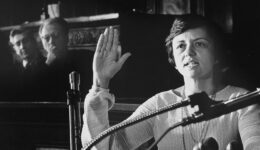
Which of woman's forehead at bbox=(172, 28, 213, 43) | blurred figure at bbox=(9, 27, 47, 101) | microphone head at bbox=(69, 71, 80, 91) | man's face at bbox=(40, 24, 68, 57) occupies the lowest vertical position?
blurred figure at bbox=(9, 27, 47, 101)

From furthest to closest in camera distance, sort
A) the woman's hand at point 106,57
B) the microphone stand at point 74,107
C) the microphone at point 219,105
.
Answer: the woman's hand at point 106,57 < the microphone stand at point 74,107 < the microphone at point 219,105

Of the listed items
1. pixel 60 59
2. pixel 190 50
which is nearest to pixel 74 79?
pixel 190 50

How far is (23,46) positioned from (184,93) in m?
2.46

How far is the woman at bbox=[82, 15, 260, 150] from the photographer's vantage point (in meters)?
1.65

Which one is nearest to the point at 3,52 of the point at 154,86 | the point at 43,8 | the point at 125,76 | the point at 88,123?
the point at 43,8

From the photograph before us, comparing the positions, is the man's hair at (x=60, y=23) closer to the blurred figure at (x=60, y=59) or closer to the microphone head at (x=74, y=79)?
the blurred figure at (x=60, y=59)

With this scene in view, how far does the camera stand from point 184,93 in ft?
6.01

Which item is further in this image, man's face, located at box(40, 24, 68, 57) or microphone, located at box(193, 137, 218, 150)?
man's face, located at box(40, 24, 68, 57)

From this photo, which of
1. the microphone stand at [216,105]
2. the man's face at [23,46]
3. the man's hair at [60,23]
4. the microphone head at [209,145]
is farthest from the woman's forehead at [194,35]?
the man's face at [23,46]

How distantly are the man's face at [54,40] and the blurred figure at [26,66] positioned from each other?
17 centimetres

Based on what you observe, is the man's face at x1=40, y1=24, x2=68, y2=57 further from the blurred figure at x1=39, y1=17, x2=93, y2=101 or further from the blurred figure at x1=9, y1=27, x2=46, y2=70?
the blurred figure at x1=9, y1=27, x2=46, y2=70

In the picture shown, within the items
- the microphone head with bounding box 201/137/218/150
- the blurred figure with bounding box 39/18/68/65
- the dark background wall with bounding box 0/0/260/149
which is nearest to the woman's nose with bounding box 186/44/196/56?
the dark background wall with bounding box 0/0/260/149

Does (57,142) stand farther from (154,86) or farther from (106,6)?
(106,6)

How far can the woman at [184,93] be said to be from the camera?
1648 millimetres
